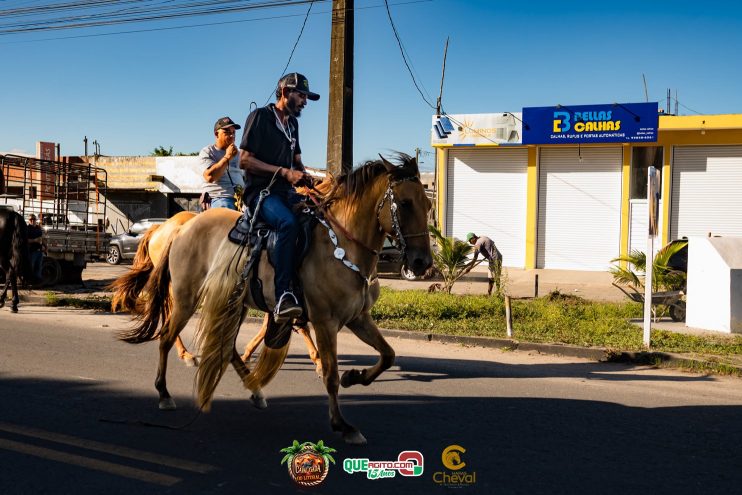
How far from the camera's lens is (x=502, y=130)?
77.3 feet

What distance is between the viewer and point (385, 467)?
15.0ft

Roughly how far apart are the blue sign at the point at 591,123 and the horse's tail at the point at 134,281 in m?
17.7

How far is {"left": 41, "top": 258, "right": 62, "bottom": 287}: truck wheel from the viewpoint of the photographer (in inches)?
623

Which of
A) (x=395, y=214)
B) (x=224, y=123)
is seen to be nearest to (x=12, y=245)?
(x=224, y=123)

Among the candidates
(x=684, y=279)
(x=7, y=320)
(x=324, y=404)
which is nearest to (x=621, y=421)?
(x=324, y=404)

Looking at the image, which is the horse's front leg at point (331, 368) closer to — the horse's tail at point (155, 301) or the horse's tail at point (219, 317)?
the horse's tail at point (219, 317)

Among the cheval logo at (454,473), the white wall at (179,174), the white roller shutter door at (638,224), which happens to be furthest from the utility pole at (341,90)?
the white wall at (179,174)

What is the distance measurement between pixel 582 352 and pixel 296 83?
214 inches

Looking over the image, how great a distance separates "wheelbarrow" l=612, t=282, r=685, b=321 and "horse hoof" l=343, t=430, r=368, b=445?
23.8 feet

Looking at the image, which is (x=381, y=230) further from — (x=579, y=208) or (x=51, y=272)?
(x=579, y=208)

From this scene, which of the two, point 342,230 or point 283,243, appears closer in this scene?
point 283,243

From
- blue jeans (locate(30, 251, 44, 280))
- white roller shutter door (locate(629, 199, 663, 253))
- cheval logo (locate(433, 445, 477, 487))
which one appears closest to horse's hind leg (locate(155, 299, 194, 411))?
cheval logo (locate(433, 445, 477, 487))

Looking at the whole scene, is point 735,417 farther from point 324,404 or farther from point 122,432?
point 122,432

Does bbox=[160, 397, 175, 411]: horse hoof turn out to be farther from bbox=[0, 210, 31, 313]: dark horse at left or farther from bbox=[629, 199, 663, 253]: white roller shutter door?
bbox=[629, 199, 663, 253]: white roller shutter door
